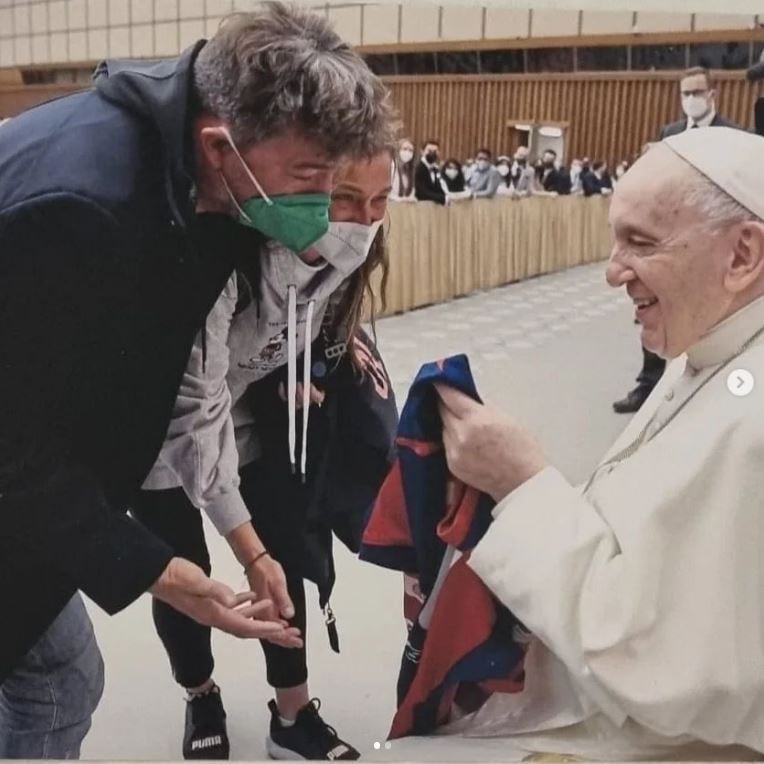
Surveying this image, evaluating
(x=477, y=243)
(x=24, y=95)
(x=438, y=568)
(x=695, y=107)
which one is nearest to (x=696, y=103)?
(x=695, y=107)

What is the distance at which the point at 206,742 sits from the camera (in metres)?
1.30

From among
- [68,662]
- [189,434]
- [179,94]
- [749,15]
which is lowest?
[68,662]

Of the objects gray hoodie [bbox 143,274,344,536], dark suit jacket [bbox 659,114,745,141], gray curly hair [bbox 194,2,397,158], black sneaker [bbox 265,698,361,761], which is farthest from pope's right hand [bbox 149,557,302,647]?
dark suit jacket [bbox 659,114,745,141]

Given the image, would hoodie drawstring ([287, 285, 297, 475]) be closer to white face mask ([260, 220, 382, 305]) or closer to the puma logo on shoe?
white face mask ([260, 220, 382, 305])

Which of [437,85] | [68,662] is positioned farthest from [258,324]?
[68,662]

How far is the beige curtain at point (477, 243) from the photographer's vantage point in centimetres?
116

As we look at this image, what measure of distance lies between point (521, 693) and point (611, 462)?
0.31 m

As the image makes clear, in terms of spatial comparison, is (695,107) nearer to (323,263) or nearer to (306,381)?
(323,263)

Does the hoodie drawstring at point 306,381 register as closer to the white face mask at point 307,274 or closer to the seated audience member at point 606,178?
the white face mask at point 307,274

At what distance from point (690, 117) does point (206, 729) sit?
1.06m

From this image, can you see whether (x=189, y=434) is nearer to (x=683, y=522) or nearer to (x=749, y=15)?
(x=683, y=522)

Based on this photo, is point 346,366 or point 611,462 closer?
point 611,462

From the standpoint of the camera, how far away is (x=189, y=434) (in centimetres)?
110

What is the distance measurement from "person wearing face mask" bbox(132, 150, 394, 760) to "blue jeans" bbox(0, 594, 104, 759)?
0.16 meters
